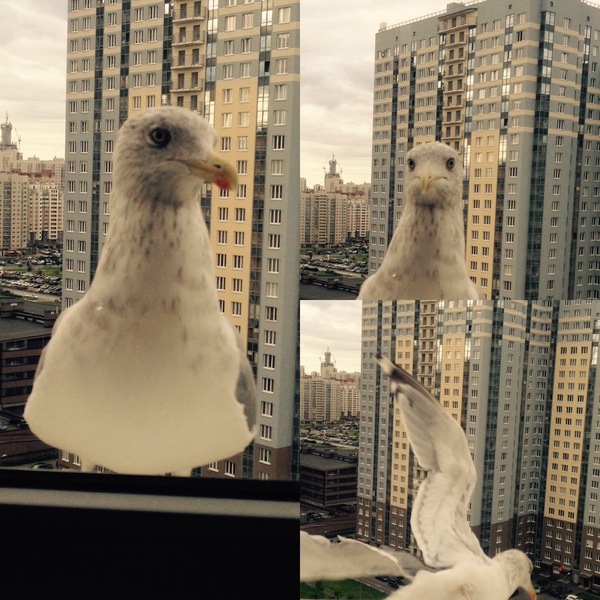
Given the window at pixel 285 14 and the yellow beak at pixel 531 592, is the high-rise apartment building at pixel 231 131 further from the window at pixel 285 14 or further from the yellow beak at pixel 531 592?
the yellow beak at pixel 531 592

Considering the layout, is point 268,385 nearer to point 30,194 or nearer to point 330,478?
point 330,478

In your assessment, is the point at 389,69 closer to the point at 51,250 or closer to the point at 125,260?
the point at 125,260

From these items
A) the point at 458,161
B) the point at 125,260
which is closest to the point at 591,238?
the point at 458,161

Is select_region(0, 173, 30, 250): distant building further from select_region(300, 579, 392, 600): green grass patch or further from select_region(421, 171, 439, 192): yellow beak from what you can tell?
select_region(300, 579, 392, 600): green grass patch

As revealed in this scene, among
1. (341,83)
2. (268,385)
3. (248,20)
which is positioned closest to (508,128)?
(341,83)

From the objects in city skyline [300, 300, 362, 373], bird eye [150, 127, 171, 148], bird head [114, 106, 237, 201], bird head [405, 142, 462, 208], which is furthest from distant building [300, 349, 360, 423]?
bird eye [150, 127, 171, 148]

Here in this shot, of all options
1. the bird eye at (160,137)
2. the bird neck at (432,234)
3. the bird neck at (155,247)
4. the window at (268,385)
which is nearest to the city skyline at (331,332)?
the window at (268,385)
